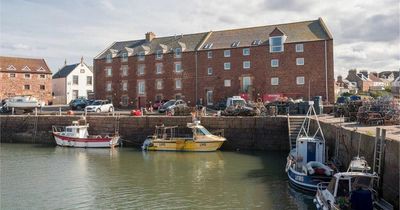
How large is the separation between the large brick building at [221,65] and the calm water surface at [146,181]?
17.5m

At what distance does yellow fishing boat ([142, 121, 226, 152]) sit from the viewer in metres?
30.5

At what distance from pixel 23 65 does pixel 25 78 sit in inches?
84.0

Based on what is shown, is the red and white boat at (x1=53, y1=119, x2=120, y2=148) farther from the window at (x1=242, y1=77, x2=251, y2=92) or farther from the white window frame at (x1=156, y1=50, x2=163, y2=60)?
the white window frame at (x1=156, y1=50, x2=163, y2=60)

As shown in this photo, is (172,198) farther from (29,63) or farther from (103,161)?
(29,63)

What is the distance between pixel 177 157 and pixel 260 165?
6.69 m

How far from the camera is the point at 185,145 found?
31.0 metres

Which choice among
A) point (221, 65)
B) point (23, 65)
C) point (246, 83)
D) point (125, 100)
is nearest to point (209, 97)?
point (221, 65)

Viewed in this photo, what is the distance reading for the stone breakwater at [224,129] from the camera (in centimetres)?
1938

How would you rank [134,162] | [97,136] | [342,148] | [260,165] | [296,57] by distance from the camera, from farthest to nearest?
[296,57], [97,136], [134,162], [260,165], [342,148]

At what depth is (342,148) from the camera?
66.5 feet

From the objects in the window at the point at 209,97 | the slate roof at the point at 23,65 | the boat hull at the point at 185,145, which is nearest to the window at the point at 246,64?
the window at the point at 209,97

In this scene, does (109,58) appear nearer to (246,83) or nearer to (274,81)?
(246,83)

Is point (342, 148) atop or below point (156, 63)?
below

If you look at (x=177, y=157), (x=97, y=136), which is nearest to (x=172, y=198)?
(x=177, y=157)
